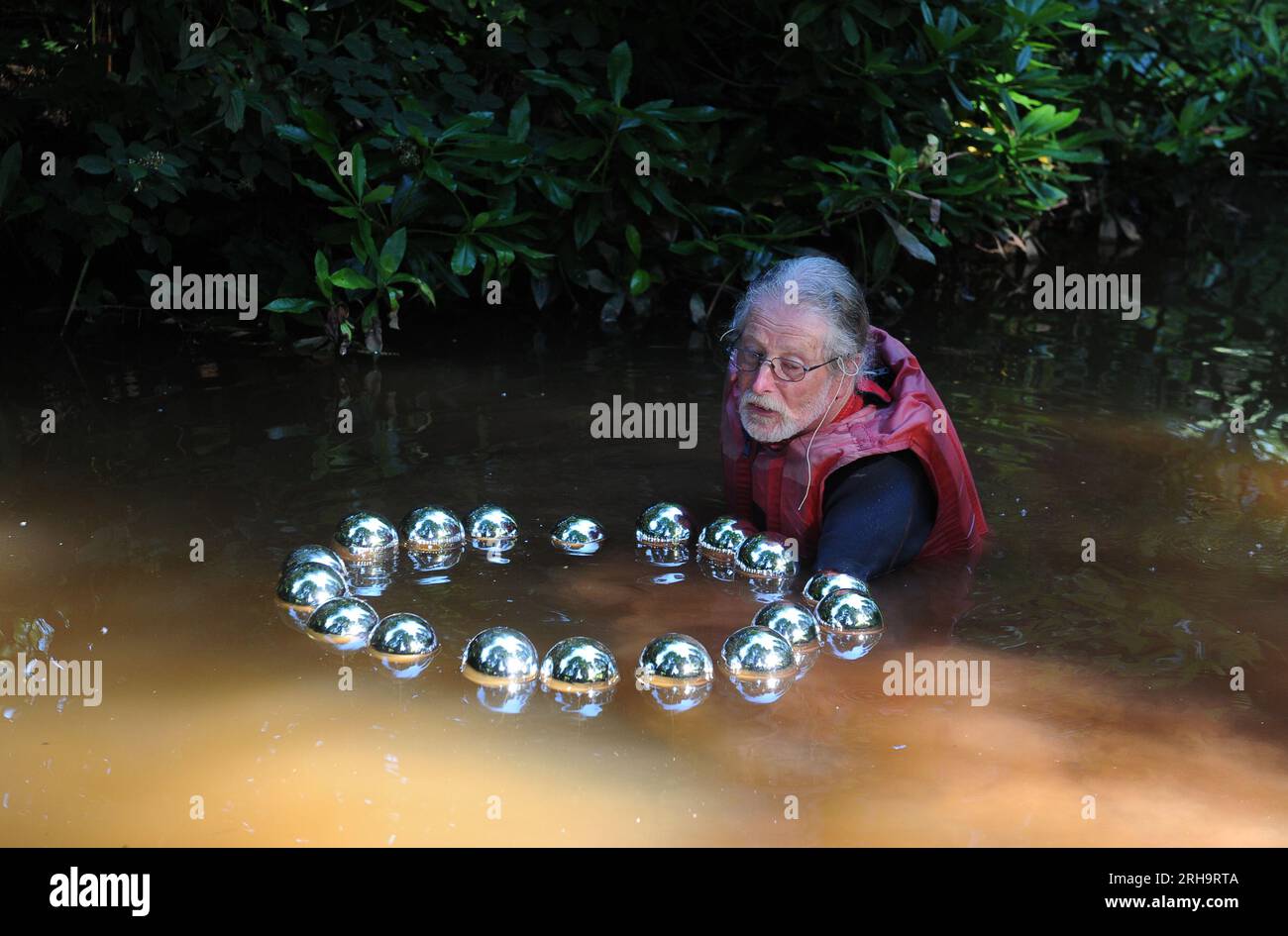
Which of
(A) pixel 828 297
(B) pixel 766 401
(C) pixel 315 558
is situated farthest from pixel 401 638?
(A) pixel 828 297

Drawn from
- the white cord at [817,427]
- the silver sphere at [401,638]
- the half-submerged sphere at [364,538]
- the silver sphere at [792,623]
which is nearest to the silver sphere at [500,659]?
the silver sphere at [401,638]

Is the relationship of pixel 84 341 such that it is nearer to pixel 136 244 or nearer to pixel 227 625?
pixel 136 244

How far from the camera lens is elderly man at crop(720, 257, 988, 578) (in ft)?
17.8

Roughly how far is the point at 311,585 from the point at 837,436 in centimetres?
205

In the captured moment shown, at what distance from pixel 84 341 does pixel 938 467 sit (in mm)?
5855

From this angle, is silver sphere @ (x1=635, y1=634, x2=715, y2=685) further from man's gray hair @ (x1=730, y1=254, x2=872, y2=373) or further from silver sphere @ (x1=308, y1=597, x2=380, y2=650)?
man's gray hair @ (x1=730, y1=254, x2=872, y2=373)

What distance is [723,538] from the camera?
18.5 ft

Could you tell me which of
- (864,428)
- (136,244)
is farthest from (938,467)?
(136,244)

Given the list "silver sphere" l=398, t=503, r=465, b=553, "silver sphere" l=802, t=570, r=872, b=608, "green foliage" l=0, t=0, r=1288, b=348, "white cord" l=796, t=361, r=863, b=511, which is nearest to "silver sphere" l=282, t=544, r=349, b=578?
"silver sphere" l=398, t=503, r=465, b=553

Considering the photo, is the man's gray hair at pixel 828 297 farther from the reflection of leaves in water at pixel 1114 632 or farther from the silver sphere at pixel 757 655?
the silver sphere at pixel 757 655

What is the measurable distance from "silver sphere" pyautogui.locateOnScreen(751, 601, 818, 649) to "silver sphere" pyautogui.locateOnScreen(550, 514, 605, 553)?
1.08 m

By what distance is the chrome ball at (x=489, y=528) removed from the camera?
18.6 feet

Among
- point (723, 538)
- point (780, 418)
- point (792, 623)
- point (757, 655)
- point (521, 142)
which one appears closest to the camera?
point (757, 655)

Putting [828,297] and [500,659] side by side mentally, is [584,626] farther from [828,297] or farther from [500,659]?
[828,297]
